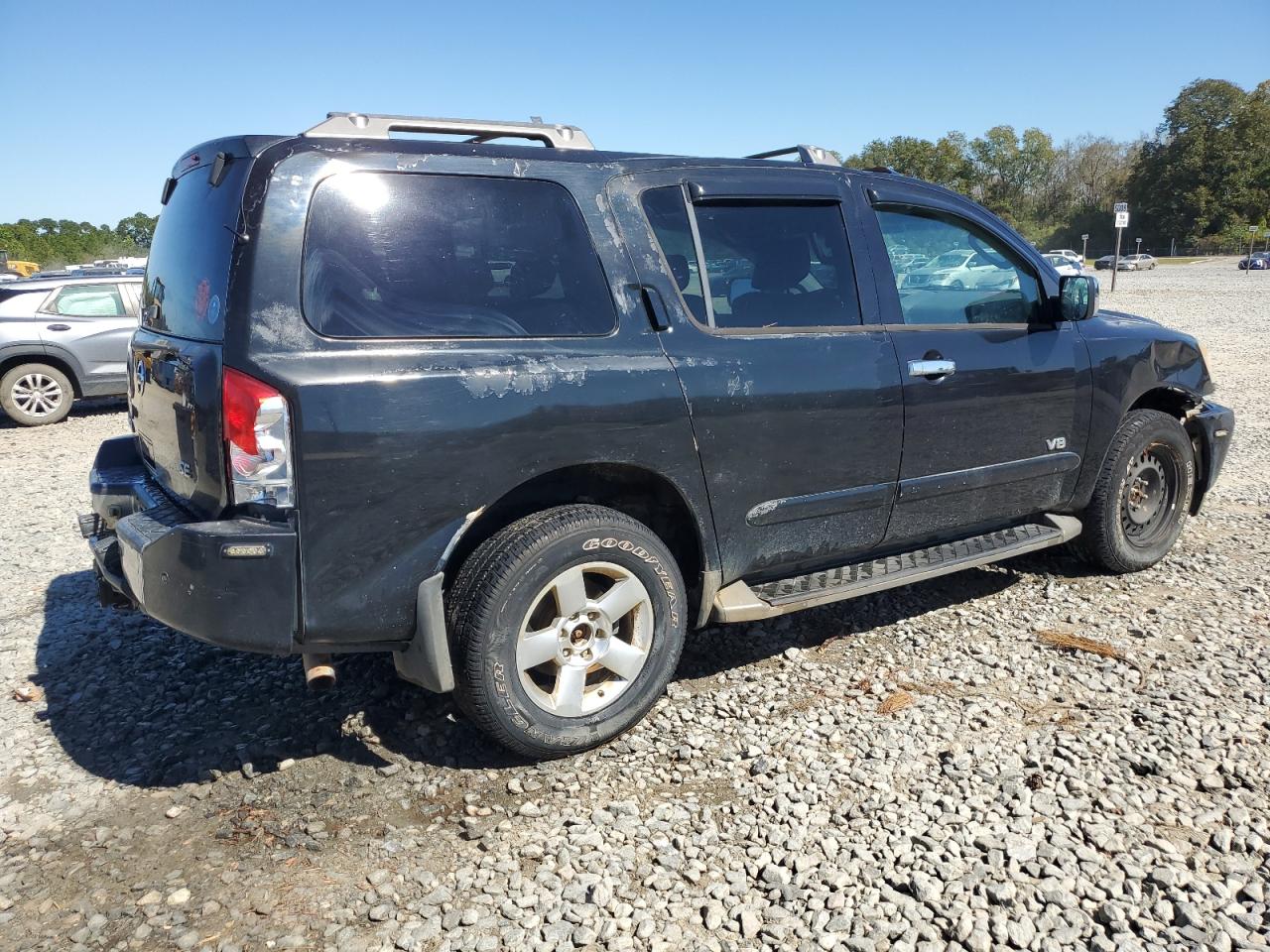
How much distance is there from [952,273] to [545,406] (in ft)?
7.34

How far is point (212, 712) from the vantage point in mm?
3553

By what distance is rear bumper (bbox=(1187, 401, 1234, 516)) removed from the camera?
5094 mm

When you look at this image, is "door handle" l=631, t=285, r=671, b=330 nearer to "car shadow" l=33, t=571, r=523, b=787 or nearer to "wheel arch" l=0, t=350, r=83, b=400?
"car shadow" l=33, t=571, r=523, b=787

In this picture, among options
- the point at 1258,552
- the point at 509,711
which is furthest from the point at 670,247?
the point at 1258,552

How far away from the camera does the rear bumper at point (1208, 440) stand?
5094mm

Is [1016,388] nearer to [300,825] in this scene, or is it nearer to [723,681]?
[723,681]

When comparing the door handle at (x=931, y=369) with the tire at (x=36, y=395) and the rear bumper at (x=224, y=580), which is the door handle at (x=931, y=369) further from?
the tire at (x=36, y=395)

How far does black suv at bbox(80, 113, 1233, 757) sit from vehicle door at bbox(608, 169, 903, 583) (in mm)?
13

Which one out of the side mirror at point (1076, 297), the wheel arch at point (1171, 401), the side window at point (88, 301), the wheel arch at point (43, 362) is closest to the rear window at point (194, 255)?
the side mirror at point (1076, 297)

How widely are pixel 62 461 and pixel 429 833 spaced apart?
302 inches

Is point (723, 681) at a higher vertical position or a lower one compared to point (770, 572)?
lower

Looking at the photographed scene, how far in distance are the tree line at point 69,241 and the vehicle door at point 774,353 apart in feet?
170

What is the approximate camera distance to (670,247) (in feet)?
11.2

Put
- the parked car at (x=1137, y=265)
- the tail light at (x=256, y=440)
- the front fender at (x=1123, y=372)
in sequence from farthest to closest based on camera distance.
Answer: the parked car at (x=1137, y=265) < the front fender at (x=1123, y=372) < the tail light at (x=256, y=440)
